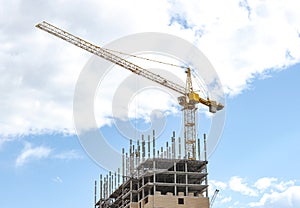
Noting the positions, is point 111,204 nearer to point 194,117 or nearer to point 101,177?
point 101,177

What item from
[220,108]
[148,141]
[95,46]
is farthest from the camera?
[220,108]

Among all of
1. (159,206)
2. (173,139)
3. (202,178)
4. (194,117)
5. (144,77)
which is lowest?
(159,206)

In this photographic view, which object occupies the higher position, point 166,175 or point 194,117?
point 194,117

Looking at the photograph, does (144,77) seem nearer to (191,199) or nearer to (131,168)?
A: (131,168)

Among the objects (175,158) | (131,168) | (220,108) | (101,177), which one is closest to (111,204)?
(101,177)

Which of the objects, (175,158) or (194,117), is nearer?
(175,158)

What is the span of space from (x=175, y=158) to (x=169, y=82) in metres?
29.9

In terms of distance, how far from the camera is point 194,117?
139 meters

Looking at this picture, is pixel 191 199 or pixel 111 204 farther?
pixel 111 204

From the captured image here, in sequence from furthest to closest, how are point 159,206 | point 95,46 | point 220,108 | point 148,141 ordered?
point 220,108
point 95,46
point 148,141
point 159,206

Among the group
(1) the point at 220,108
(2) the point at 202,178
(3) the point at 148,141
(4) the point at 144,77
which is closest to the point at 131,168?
(3) the point at 148,141

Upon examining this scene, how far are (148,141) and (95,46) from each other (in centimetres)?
3127

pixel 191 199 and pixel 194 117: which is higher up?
pixel 194 117

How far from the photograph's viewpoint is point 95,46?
13838cm
